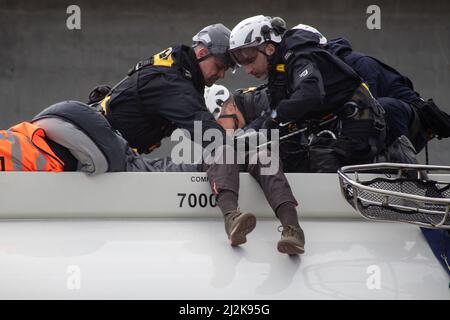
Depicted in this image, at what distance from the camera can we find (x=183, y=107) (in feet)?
11.6

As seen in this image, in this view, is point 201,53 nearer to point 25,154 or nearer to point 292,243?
point 25,154

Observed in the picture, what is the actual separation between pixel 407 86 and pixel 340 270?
2.28 meters

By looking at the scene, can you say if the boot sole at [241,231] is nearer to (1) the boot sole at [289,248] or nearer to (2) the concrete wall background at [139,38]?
(1) the boot sole at [289,248]

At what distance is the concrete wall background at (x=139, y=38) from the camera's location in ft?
27.5

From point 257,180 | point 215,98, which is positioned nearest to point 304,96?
point 257,180

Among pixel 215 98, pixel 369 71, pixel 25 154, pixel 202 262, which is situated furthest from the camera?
pixel 215 98

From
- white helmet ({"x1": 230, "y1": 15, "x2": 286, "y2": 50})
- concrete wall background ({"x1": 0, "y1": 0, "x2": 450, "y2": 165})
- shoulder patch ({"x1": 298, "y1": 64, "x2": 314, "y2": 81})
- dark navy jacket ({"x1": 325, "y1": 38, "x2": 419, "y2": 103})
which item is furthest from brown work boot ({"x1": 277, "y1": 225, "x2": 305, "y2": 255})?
concrete wall background ({"x1": 0, "y1": 0, "x2": 450, "y2": 165})

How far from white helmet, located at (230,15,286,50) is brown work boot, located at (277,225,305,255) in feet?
5.03

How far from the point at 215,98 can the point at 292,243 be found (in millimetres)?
2844

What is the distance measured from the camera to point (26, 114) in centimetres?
855

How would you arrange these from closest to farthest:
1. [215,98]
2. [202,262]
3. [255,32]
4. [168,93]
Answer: [202,262]
[168,93]
[255,32]
[215,98]

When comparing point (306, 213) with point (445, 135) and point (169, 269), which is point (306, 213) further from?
point (445, 135)

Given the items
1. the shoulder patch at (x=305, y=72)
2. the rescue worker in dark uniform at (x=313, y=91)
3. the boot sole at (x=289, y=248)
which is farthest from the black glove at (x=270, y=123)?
the boot sole at (x=289, y=248)

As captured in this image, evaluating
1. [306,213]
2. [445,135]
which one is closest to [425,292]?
[306,213]
